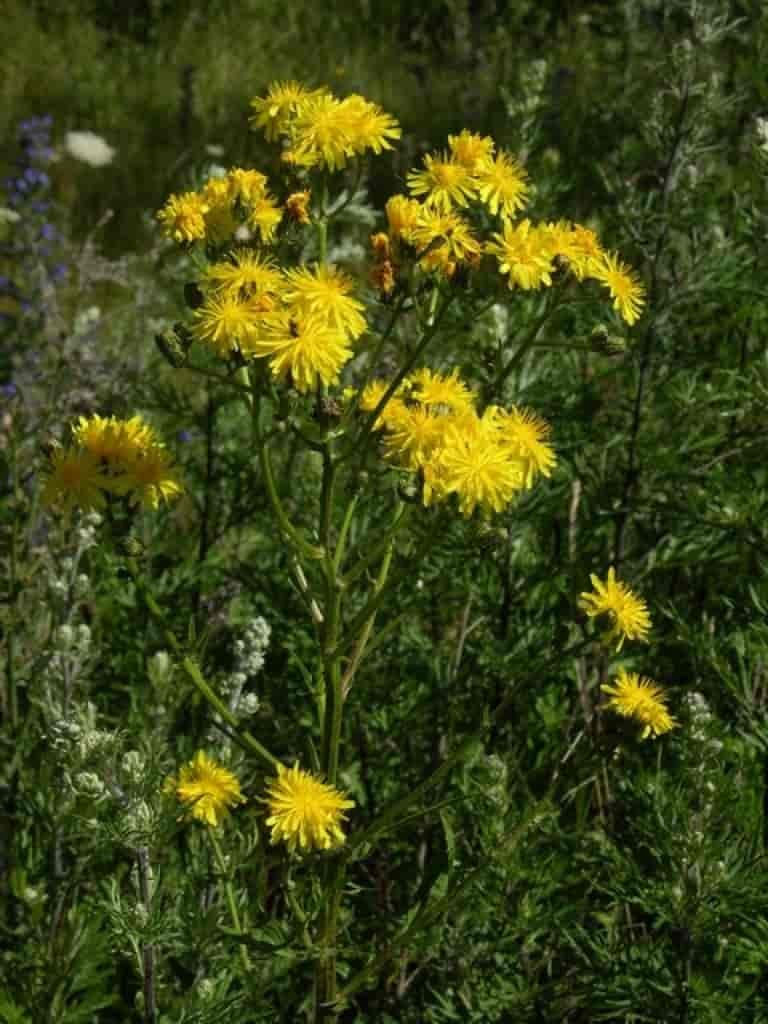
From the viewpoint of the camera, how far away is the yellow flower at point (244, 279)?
159 centimetres

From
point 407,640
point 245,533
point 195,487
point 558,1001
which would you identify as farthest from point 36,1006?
point 245,533

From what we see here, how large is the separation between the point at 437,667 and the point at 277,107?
125 centimetres

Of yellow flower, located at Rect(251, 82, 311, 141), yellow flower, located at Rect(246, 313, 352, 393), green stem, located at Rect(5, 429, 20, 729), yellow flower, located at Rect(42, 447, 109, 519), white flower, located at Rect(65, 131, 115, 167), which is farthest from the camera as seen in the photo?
white flower, located at Rect(65, 131, 115, 167)

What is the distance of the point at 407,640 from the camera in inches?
110

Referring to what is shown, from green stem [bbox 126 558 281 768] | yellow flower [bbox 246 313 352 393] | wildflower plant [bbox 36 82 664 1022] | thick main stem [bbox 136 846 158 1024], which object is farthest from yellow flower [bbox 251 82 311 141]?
thick main stem [bbox 136 846 158 1024]

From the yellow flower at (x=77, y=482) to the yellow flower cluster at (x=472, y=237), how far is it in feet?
1.49

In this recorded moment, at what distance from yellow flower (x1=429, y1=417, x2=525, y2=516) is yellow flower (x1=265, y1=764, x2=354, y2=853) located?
0.42 meters

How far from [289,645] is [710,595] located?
0.98m

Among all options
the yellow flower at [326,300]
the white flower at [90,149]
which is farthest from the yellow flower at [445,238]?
the white flower at [90,149]

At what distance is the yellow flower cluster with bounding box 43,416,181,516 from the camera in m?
1.70

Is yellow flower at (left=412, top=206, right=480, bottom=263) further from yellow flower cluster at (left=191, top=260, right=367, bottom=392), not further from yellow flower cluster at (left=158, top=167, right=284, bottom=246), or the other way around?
yellow flower cluster at (left=158, top=167, right=284, bottom=246)

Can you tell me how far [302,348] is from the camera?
150 centimetres

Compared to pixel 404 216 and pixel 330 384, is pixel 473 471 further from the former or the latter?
pixel 404 216

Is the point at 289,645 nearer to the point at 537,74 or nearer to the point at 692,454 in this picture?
the point at 692,454
